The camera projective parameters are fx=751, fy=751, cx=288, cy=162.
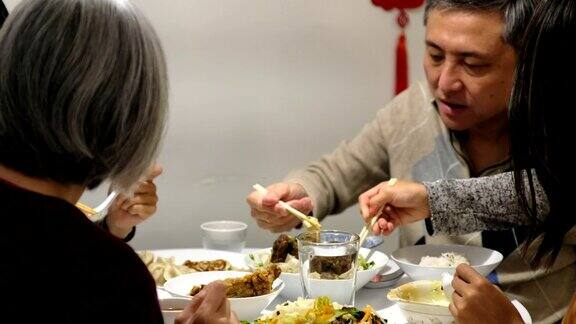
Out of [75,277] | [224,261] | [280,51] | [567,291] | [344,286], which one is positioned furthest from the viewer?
[280,51]

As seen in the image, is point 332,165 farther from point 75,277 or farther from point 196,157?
point 75,277

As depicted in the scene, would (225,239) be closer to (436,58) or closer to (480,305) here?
(436,58)

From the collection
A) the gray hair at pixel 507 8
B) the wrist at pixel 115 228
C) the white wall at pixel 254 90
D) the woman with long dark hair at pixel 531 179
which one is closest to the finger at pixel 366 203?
the woman with long dark hair at pixel 531 179

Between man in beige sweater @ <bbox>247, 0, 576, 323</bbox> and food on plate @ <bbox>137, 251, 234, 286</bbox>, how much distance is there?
0.35 metres

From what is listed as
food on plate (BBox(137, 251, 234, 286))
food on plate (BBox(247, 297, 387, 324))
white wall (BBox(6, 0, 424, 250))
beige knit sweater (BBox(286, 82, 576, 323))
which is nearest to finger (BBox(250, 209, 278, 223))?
beige knit sweater (BBox(286, 82, 576, 323))

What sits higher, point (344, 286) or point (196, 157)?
point (344, 286)

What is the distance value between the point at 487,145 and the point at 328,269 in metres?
0.87

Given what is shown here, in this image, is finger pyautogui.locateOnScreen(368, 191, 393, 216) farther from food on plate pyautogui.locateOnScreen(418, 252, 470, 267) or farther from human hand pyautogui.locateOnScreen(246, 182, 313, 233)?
human hand pyautogui.locateOnScreen(246, 182, 313, 233)

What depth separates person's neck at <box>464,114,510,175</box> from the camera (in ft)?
7.02

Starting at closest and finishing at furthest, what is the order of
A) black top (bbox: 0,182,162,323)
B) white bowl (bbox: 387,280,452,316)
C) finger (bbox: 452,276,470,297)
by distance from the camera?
black top (bbox: 0,182,162,323), finger (bbox: 452,276,470,297), white bowl (bbox: 387,280,452,316)

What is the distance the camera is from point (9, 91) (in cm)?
93

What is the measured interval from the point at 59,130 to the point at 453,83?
138cm

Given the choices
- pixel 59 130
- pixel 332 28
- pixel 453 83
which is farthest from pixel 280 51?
pixel 59 130

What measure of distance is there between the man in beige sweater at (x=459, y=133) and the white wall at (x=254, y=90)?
2.49ft
